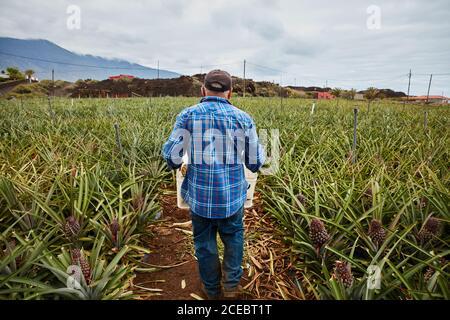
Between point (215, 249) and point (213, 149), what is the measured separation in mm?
616

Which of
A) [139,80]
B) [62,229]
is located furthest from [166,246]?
[139,80]

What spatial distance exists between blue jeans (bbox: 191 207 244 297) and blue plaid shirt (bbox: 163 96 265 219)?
0.34 ft

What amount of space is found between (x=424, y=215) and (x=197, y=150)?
→ 5.23 ft

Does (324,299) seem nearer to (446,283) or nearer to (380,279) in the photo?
(380,279)

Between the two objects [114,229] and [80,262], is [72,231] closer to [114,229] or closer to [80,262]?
[114,229]

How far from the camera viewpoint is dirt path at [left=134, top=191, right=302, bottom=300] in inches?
63.9

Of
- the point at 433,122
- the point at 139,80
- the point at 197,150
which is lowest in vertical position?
the point at 197,150

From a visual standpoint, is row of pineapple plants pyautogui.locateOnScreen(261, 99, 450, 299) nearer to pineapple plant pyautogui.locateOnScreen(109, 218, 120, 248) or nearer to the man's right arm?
the man's right arm

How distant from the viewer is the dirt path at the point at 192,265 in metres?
1.62

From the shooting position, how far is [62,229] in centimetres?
175

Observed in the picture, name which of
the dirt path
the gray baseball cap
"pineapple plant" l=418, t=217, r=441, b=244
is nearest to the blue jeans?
the dirt path

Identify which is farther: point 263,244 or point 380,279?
point 263,244
